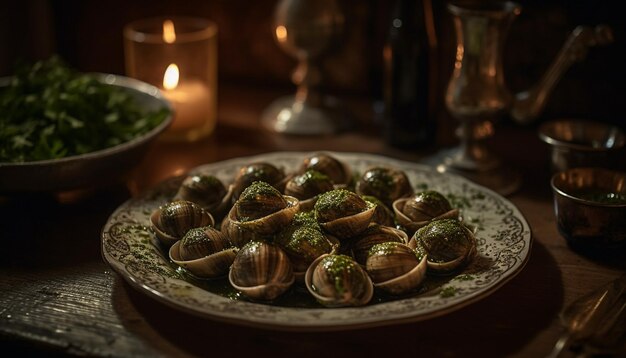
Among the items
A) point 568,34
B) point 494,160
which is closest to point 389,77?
point 494,160

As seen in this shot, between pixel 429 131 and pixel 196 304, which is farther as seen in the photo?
pixel 429 131

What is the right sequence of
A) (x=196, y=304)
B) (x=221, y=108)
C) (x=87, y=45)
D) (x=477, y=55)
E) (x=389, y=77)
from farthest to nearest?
(x=87, y=45) → (x=221, y=108) → (x=389, y=77) → (x=477, y=55) → (x=196, y=304)

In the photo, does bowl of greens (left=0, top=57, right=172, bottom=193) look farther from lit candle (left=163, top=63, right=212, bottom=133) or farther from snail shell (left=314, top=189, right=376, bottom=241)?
snail shell (left=314, top=189, right=376, bottom=241)

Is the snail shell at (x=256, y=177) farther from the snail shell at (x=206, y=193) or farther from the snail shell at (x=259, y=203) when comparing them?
the snail shell at (x=259, y=203)

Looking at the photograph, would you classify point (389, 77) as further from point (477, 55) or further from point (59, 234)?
point (59, 234)

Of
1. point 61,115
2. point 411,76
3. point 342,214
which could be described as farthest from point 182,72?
point 342,214

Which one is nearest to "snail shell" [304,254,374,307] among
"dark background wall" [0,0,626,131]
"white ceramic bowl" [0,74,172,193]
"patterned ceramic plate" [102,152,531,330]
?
"patterned ceramic plate" [102,152,531,330]
